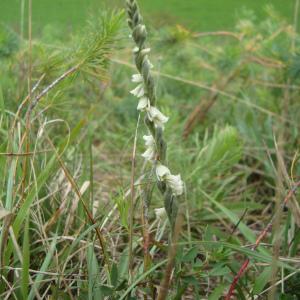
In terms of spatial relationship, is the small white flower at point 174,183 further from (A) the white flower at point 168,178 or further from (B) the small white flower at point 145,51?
(B) the small white flower at point 145,51

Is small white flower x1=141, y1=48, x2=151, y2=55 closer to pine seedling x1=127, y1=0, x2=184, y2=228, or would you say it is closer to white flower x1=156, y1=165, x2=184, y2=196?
pine seedling x1=127, y1=0, x2=184, y2=228

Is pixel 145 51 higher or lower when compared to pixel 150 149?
higher

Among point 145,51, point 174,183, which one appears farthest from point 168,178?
point 145,51

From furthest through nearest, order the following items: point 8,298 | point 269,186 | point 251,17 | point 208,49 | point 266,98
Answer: point 251,17 < point 208,49 < point 266,98 < point 269,186 < point 8,298

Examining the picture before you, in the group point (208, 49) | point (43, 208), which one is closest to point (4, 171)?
point (43, 208)

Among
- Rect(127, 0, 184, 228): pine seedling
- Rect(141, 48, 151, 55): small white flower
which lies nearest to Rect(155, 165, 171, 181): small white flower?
Rect(127, 0, 184, 228): pine seedling

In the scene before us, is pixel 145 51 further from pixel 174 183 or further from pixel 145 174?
pixel 145 174

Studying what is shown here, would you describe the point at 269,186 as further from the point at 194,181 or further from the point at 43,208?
the point at 43,208
